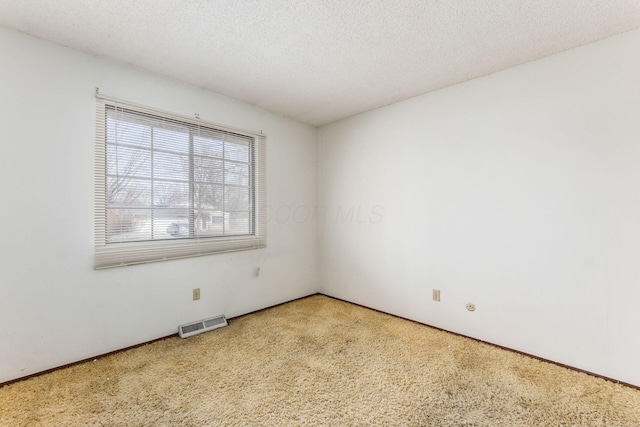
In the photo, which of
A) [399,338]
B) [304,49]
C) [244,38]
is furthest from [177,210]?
[399,338]

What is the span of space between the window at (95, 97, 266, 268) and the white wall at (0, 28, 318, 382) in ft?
0.35

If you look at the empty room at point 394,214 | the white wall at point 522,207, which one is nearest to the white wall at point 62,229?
the empty room at point 394,214

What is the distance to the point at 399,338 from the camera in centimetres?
255

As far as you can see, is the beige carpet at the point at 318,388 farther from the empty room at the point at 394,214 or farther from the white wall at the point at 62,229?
the white wall at the point at 62,229

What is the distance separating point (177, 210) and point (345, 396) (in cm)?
215

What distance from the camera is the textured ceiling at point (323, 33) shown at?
1691 mm

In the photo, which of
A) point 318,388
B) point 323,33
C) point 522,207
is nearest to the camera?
point 318,388

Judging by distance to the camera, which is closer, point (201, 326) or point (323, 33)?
point (323, 33)

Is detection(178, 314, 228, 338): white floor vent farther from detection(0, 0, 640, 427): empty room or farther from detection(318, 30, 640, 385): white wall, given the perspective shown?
detection(318, 30, 640, 385): white wall

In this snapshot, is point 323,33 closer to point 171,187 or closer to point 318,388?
point 171,187

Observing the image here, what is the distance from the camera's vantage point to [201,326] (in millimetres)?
2691

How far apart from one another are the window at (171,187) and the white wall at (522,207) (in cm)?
148

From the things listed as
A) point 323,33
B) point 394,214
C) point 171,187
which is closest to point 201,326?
point 171,187

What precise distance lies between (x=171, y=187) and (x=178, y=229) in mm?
411
